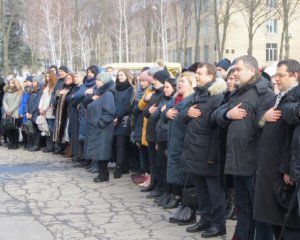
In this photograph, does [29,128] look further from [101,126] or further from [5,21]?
[5,21]

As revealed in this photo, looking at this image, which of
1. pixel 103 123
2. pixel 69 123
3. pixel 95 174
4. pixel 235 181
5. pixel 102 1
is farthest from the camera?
pixel 102 1

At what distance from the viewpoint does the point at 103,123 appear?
8648 mm

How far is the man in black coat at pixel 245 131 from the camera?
16.0ft

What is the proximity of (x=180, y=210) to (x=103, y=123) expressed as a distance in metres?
2.72

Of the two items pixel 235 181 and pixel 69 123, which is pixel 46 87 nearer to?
pixel 69 123

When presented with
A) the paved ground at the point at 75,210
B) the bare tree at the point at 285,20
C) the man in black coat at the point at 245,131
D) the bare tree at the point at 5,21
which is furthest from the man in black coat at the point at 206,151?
the bare tree at the point at 285,20

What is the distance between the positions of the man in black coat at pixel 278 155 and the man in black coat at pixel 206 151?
134 cm

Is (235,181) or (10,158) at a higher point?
(235,181)

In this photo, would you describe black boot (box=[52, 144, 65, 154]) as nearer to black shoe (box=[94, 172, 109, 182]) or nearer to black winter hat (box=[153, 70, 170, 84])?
black shoe (box=[94, 172, 109, 182])

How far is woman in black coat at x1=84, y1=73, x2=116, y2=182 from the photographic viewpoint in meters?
8.66

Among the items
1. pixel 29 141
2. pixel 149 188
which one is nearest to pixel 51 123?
pixel 29 141

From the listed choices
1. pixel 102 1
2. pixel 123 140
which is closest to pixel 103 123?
→ pixel 123 140

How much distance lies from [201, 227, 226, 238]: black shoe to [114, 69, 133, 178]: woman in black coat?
351 cm

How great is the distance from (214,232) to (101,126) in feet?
11.4
